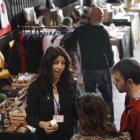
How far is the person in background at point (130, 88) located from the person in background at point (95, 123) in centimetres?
6

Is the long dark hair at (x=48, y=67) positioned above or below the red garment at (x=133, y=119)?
Answer: above

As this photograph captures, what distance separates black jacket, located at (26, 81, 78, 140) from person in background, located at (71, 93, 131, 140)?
458 mm

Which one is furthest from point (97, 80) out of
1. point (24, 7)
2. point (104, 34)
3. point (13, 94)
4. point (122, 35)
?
point (24, 7)

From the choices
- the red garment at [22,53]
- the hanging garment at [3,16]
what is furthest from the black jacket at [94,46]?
the hanging garment at [3,16]

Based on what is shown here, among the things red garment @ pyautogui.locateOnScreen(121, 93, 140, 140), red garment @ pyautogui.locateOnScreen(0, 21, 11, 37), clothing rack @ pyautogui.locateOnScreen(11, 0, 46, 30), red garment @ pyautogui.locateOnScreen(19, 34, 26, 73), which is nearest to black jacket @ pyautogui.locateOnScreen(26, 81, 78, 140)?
red garment @ pyautogui.locateOnScreen(121, 93, 140, 140)

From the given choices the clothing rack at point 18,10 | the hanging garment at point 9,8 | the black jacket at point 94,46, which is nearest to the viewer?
the black jacket at point 94,46

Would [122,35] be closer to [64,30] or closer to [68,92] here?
[64,30]

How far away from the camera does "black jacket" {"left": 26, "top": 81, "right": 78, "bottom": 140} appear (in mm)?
2045

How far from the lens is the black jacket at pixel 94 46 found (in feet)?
10.6

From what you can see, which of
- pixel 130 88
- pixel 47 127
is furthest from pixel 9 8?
pixel 130 88

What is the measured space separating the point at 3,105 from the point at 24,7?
3.94 metres

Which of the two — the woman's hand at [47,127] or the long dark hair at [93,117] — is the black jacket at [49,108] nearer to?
the woman's hand at [47,127]

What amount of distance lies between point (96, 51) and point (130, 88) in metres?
1.62

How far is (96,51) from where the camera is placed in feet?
10.8
